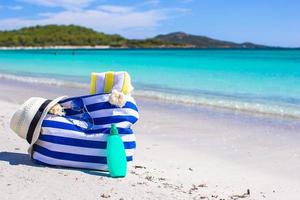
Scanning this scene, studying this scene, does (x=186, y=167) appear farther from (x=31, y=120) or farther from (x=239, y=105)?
(x=239, y=105)

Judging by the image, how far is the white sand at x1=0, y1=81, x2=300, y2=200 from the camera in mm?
3938

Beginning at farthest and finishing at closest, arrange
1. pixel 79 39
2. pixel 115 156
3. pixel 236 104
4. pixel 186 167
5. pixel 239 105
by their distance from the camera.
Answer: pixel 79 39, pixel 236 104, pixel 239 105, pixel 186 167, pixel 115 156

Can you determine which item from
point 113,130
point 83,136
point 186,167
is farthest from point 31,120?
point 186,167

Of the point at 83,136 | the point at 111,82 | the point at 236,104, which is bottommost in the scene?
the point at 236,104

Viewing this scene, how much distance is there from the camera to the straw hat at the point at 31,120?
14.8ft

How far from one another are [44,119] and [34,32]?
154 m

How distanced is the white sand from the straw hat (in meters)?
0.27

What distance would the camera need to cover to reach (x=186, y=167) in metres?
5.17

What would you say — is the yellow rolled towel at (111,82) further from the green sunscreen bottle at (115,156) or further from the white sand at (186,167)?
the white sand at (186,167)

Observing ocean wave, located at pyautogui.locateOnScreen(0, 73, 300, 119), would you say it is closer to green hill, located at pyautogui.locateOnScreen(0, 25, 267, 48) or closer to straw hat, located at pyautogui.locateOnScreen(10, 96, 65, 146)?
straw hat, located at pyautogui.locateOnScreen(10, 96, 65, 146)

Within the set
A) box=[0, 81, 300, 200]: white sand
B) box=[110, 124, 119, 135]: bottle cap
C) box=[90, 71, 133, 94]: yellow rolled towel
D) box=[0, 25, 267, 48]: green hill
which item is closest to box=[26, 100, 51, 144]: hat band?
box=[0, 81, 300, 200]: white sand

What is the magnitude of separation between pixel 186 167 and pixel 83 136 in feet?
4.07

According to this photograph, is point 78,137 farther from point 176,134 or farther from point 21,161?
point 176,134

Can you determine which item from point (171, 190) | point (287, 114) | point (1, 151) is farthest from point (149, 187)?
point (287, 114)
